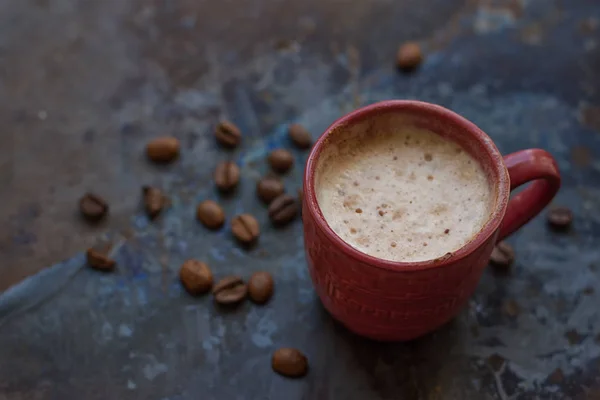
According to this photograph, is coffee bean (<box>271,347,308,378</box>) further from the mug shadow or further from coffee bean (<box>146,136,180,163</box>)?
coffee bean (<box>146,136,180,163</box>)

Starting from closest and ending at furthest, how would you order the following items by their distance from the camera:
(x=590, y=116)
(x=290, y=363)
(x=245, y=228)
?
(x=290, y=363)
(x=245, y=228)
(x=590, y=116)

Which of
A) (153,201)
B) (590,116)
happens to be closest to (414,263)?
(153,201)

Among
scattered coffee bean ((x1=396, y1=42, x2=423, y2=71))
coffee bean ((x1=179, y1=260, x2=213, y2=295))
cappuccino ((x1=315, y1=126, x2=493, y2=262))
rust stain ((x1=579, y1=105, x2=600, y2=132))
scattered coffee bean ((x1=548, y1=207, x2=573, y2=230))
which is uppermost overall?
cappuccino ((x1=315, y1=126, x2=493, y2=262))

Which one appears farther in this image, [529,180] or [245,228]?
[245,228]

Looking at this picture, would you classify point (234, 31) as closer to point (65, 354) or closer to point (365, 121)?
point (365, 121)

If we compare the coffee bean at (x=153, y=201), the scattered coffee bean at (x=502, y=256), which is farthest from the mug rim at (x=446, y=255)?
the coffee bean at (x=153, y=201)

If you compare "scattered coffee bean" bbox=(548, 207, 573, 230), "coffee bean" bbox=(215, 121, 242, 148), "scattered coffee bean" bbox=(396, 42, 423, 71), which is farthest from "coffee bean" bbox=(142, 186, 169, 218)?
"scattered coffee bean" bbox=(548, 207, 573, 230)

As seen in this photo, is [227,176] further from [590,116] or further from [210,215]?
[590,116]

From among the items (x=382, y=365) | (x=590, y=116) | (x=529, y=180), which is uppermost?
(x=529, y=180)
